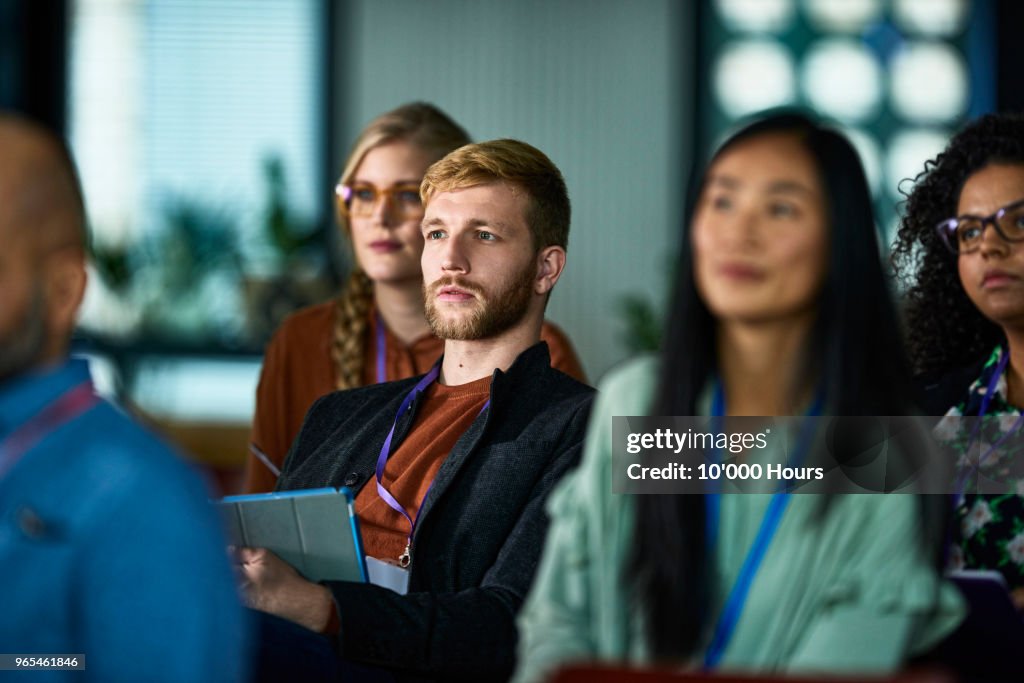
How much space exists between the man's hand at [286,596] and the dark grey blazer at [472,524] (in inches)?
1.3

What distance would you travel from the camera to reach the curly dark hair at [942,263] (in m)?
2.76

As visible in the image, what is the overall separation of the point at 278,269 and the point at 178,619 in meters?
5.59

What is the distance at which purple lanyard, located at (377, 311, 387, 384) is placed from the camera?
3.22 m

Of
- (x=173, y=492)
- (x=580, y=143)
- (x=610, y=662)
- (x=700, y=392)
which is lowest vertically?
(x=610, y=662)

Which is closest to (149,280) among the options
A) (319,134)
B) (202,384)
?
(202,384)

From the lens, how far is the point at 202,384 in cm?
713

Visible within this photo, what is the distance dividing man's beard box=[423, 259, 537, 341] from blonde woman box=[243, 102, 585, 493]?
0.69 m

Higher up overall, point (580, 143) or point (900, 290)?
point (580, 143)

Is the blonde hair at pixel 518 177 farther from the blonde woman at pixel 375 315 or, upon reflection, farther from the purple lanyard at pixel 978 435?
the purple lanyard at pixel 978 435

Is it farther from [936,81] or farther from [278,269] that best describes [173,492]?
[936,81]

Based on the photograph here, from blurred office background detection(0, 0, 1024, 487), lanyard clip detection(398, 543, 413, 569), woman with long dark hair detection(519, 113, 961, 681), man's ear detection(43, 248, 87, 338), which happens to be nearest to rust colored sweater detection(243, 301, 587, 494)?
lanyard clip detection(398, 543, 413, 569)

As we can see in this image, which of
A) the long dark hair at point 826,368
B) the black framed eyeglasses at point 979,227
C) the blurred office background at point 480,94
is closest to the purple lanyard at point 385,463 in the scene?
the long dark hair at point 826,368

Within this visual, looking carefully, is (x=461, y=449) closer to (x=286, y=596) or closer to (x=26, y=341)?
(x=286, y=596)

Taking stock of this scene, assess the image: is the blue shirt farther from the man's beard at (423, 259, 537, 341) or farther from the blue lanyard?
the man's beard at (423, 259, 537, 341)
